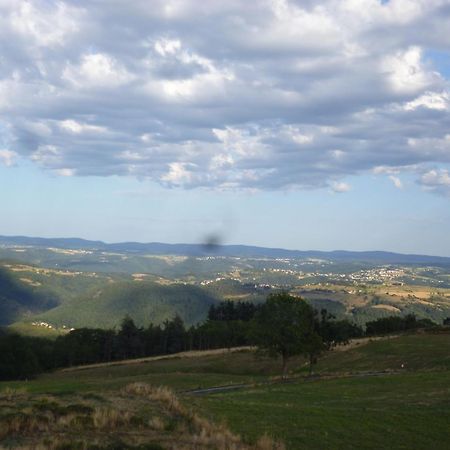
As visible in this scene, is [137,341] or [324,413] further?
[137,341]

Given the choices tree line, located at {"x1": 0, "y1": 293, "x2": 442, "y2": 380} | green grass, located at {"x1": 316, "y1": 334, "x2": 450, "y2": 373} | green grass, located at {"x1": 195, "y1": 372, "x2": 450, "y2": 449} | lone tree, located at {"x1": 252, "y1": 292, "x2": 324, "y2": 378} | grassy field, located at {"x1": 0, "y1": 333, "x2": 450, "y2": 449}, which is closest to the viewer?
grassy field, located at {"x1": 0, "y1": 333, "x2": 450, "y2": 449}

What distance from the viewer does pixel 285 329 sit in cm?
5544

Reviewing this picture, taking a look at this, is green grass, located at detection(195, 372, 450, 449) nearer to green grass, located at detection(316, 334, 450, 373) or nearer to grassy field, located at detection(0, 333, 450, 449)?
grassy field, located at detection(0, 333, 450, 449)

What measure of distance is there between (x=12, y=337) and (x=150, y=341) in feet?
117

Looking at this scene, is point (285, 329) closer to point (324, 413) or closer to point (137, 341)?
point (324, 413)

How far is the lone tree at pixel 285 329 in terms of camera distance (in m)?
55.4

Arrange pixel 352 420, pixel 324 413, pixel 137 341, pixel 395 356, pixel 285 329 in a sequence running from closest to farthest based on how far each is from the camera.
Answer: pixel 352 420 → pixel 324 413 → pixel 285 329 → pixel 395 356 → pixel 137 341

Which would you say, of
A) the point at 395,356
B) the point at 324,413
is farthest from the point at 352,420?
the point at 395,356

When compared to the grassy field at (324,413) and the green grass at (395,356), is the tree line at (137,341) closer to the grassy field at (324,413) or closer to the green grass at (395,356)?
the green grass at (395,356)

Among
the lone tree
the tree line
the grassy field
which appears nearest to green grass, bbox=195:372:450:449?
the grassy field

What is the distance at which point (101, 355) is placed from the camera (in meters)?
130

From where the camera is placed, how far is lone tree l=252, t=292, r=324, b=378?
55.4 m

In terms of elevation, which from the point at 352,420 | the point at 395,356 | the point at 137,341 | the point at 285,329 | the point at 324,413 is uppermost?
the point at 352,420

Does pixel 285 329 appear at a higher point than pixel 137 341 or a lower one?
higher
